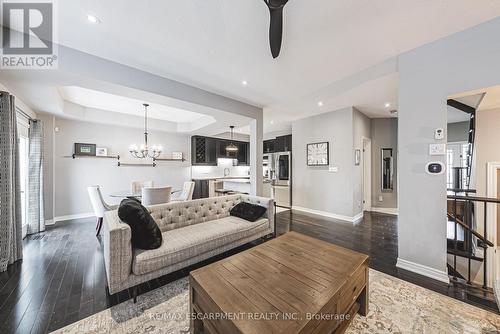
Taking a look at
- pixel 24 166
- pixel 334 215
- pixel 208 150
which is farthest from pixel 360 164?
pixel 24 166

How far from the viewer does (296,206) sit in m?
5.63

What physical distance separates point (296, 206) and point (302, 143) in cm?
192

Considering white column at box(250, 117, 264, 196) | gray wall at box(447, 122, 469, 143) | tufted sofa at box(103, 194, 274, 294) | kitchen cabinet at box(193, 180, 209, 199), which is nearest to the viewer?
tufted sofa at box(103, 194, 274, 294)

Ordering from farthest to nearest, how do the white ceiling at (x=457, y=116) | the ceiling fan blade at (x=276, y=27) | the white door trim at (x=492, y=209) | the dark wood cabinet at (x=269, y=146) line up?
the dark wood cabinet at (x=269, y=146) → the white ceiling at (x=457, y=116) → the white door trim at (x=492, y=209) → the ceiling fan blade at (x=276, y=27)

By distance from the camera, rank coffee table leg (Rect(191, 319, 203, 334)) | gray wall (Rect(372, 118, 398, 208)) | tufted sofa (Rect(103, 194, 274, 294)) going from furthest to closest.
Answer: gray wall (Rect(372, 118, 398, 208)), tufted sofa (Rect(103, 194, 274, 294)), coffee table leg (Rect(191, 319, 203, 334))

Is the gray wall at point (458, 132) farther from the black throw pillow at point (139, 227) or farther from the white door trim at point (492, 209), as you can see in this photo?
the black throw pillow at point (139, 227)

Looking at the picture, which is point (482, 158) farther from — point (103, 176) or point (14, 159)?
point (103, 176)

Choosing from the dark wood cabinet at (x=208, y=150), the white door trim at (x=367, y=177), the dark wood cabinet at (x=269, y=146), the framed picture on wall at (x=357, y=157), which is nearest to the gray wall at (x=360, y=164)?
the framed picture on wall at (x=357, y=157)

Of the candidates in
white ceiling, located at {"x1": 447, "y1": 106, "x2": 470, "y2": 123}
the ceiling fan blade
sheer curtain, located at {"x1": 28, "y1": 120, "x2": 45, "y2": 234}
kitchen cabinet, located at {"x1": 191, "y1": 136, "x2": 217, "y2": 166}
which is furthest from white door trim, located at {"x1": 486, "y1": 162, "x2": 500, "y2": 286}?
sheer curtain, located at {"x1": 28, "y1": 120, "x2": 45, "y2": 234}

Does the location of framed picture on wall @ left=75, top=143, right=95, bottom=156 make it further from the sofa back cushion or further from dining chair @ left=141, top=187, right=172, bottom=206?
the sofa back cushion

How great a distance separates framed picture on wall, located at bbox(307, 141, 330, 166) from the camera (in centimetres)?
487

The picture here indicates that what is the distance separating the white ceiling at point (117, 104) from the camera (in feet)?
12.3

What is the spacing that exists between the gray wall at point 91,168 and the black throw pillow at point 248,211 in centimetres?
403

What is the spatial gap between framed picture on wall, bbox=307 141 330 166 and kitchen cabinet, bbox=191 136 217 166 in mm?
3771
